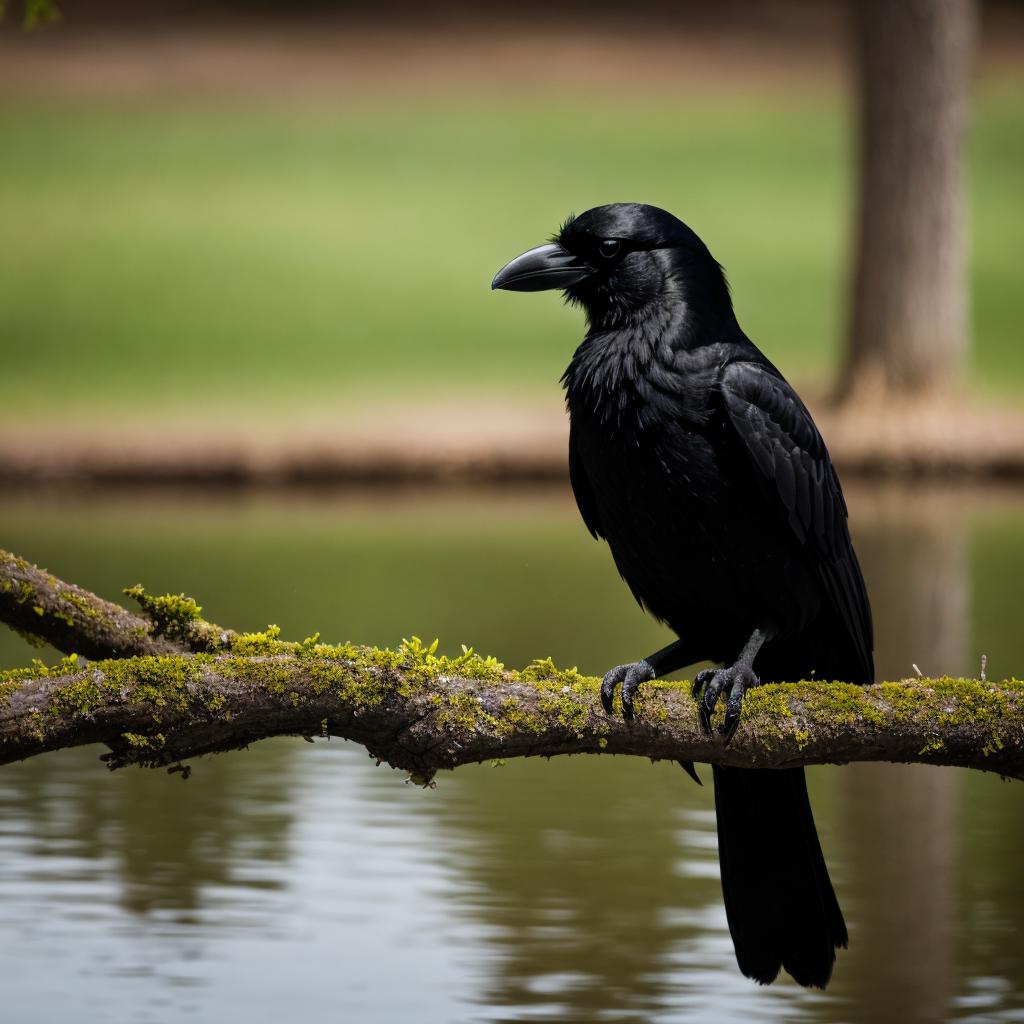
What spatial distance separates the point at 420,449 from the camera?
14.9 m

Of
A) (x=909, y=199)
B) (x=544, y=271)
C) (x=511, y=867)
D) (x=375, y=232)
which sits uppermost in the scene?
(x=375, y=232)

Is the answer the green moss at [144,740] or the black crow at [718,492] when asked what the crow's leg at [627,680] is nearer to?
the black crow at [718,492]

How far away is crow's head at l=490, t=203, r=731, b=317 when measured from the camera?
13.7 feet

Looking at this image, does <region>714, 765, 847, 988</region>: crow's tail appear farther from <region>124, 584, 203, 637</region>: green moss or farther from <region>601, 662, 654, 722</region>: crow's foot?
<region>124, 584, 203, 637</region>: green moss

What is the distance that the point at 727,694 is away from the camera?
12.1 ft

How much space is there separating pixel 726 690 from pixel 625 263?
1.05m

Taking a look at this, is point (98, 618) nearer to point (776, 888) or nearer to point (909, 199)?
point (776, 888)

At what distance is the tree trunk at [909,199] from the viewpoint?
14.1m

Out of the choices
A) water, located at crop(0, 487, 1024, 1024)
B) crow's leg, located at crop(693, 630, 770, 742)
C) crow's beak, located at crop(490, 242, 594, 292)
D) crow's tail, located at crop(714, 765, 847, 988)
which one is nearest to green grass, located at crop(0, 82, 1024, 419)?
water, located at crop(0, 487, 1024, 1024)

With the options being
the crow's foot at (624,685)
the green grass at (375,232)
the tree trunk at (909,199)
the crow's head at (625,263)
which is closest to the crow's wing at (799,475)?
the crow's head at (625,263)

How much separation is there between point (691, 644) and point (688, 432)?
56cm

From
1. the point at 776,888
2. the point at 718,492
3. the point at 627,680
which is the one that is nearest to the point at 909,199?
the point at 718,492

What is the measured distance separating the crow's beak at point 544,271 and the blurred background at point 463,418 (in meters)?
1.86

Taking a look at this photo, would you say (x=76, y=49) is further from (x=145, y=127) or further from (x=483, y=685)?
(x=483, y=685)
